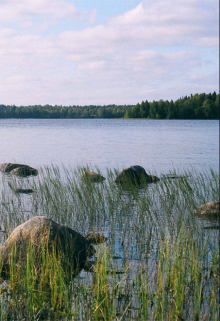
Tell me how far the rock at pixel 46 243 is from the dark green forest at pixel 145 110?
2585 inches

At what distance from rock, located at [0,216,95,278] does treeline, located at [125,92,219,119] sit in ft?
215

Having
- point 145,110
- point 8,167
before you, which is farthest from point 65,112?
point 8,167

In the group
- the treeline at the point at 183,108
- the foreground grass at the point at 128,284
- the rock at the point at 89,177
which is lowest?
the foreground grass at the point at 128,284

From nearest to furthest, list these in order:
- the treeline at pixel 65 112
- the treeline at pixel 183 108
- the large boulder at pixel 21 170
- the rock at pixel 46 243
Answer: the rock at pixel 46 243
the large boulder at pixel 21 170
the treeline at pixel 183 108
the treeline at pixel 65 112

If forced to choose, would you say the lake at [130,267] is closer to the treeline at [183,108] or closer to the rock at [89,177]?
the rock at [89,177]

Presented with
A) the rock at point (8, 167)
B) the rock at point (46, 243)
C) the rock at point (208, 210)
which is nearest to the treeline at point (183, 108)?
the rock at point (8, 167)

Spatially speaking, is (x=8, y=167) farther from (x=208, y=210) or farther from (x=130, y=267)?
(x=130, y=267)

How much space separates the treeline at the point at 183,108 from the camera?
2808 inches

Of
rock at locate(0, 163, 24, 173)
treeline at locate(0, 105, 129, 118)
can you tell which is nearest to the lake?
rock at locate(0, 163, 24, 173)

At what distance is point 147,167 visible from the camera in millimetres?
20359

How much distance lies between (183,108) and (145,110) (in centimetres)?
1052

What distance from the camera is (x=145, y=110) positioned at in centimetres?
8425

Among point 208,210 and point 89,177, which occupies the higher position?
point 89,177

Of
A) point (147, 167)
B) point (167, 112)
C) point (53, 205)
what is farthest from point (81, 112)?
point (53, 205)
